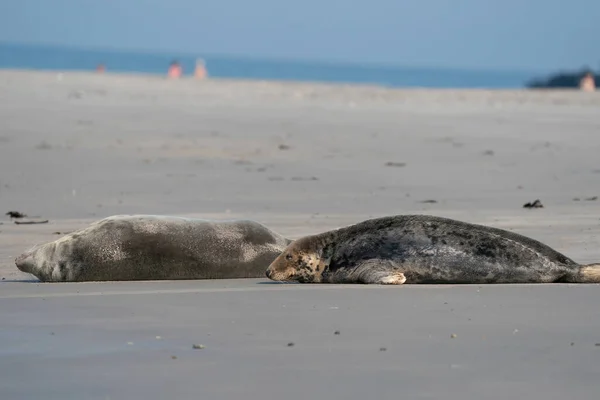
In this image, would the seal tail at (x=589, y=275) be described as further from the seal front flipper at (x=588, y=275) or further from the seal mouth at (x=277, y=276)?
the seal mouth at (x=277, y=276)

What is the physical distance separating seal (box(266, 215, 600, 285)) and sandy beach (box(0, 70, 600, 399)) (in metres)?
0.36

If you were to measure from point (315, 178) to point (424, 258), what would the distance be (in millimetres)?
6840

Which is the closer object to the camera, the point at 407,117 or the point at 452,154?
the point at 452,154

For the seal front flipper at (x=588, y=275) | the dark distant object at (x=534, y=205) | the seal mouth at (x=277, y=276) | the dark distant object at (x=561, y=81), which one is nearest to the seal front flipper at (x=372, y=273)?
the seal mouth at (x=277, y=276)

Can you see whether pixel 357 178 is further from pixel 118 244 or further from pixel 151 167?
pixel 118 244

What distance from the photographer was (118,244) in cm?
732

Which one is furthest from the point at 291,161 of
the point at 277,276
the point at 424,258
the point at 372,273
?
the point at 372,273

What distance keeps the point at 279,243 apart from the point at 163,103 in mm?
16381

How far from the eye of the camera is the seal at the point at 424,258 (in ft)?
22.5

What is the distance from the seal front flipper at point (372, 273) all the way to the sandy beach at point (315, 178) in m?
0.37

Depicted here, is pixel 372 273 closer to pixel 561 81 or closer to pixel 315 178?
pixel 315 178

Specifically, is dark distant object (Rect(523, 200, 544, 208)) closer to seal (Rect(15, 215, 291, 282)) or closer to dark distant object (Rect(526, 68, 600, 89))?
seal (Rect(15, 215, 291, 282))

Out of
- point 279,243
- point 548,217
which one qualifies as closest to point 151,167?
point 548,217

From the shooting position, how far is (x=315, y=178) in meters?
13.8
